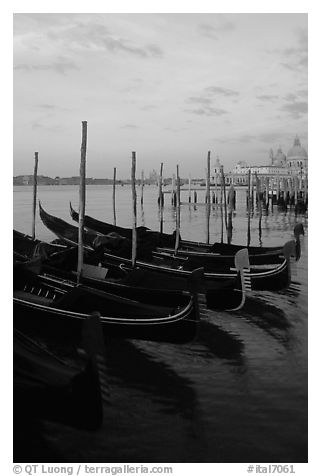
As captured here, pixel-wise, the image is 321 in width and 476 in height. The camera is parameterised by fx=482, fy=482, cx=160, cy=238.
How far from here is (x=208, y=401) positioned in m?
4.72

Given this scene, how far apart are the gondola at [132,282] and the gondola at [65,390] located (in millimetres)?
2297

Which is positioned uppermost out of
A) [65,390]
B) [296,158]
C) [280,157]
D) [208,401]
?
[280,157]

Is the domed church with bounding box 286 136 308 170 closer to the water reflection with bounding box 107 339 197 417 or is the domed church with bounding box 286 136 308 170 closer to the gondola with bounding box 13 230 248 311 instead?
the gondola with bounding box 13 230 248 311

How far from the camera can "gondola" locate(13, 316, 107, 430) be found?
11.8ft

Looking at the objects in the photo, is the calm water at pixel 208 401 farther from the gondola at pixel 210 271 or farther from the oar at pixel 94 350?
the gondola at pixel 210 271

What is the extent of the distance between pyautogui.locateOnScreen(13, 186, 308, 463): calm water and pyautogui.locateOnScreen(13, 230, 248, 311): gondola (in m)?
0.44

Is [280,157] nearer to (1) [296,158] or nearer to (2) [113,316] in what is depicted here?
(1) [296,158]

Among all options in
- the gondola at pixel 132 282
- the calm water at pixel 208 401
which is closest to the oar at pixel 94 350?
the calm water at pixel 208 401

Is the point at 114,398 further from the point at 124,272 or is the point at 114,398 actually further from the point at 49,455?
the point at 124,272

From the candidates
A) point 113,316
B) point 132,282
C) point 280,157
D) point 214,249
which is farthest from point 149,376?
point 280,157

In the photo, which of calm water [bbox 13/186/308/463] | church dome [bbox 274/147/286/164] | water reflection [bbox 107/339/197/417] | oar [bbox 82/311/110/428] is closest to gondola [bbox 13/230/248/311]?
calm water [bbox 13/186/308/463]

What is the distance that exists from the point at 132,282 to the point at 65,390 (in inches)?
128
